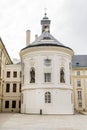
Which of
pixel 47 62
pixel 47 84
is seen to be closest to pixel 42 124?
pixel 47 84

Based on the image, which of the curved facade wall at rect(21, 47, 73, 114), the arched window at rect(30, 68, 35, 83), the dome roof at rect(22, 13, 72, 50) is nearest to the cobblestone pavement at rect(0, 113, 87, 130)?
the curved facade wall at rect(21, 47, 73, 114)

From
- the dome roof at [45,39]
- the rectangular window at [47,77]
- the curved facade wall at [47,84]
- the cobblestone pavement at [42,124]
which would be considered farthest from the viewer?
the dome roof at [45,39]

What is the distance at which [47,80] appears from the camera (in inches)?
1517

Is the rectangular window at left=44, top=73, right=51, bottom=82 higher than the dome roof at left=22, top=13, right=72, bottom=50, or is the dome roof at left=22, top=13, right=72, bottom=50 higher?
the dome roof at left=22, top=13, right=72, bottom=50

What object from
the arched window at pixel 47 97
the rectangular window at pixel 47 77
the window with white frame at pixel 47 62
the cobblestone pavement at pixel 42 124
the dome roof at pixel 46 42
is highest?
the dome roof at pixel 46 42

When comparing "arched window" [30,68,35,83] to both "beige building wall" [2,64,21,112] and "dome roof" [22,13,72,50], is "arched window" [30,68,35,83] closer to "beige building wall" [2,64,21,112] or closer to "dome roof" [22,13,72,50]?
"dome roof" [22,13,72,50]

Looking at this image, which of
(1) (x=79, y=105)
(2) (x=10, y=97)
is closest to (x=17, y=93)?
(2) (x=10, y=97)

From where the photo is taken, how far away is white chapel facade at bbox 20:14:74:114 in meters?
37.2

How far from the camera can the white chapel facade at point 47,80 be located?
37.2 metres

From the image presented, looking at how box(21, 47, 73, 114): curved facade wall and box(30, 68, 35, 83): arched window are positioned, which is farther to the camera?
box(30, 68, 35, 83): arched window

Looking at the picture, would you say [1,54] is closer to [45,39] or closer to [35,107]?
[45,39]

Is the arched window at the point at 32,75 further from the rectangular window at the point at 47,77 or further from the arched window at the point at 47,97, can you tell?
the arched window at the point at 47,97

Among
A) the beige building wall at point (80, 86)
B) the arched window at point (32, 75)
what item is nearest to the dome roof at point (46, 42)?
the arched window at point (32, 75)

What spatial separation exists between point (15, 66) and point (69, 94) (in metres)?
15.5
